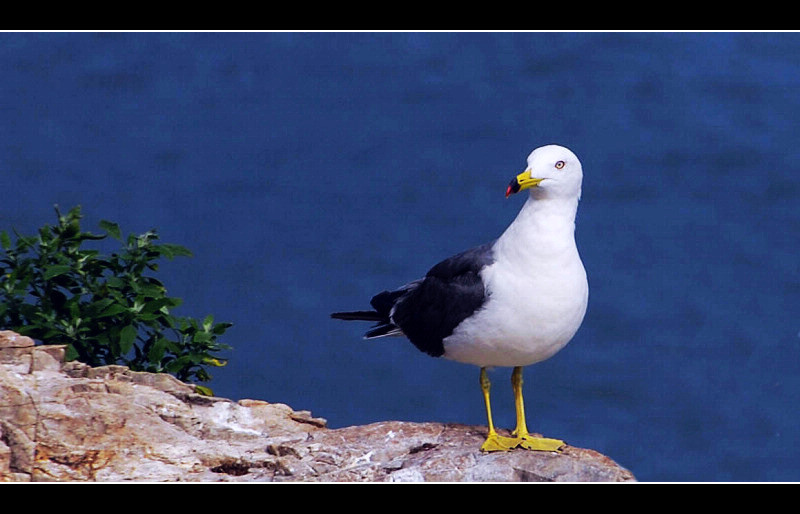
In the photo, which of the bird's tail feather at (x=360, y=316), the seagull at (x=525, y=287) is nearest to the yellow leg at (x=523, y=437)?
the seagull at (x=525, y=287)

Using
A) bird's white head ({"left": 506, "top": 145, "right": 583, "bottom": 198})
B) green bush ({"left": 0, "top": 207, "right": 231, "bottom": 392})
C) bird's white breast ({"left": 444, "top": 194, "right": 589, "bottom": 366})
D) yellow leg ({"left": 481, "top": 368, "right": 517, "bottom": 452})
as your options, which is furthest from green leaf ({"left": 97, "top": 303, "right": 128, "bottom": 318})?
bird's white head ({"left": 506, "top": 145, "right": 583, "bottom": 198})

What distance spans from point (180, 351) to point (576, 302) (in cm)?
233

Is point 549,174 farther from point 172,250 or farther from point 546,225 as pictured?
point 172,250

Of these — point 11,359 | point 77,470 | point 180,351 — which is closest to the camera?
point 77,470

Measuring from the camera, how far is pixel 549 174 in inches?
275

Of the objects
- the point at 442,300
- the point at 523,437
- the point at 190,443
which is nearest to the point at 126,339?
the point at 190,443

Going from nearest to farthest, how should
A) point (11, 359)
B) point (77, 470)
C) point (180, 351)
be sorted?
point (77, 470) < point (11, 359) < point (180, 351)

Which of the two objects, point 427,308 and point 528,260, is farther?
point 427,308

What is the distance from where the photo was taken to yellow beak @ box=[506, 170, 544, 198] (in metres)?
6.91

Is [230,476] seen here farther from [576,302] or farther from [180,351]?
[576,302]

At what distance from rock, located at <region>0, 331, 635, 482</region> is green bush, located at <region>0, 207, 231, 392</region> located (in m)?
0.24

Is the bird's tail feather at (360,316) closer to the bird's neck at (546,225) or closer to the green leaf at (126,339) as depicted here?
the green leaf at (126,339)

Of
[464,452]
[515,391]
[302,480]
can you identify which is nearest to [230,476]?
[302,480]

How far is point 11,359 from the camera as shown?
7.52 meters
